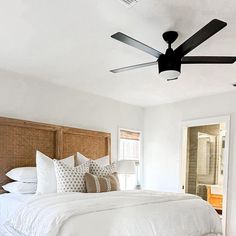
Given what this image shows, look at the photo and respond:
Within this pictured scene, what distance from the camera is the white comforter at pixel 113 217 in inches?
82.5

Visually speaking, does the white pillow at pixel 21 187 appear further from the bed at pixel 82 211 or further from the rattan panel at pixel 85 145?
the rattan panel at pixel 85 145

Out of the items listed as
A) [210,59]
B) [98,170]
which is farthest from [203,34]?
[98,170]

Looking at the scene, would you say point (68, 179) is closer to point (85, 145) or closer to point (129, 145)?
point (85, 145)

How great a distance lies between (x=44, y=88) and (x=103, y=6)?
230 cm

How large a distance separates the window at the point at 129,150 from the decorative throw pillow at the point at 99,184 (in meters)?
1.67

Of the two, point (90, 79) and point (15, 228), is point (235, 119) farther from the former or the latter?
point (15, 228)

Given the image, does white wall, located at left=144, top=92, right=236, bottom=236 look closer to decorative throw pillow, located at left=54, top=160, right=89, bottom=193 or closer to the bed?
the bed

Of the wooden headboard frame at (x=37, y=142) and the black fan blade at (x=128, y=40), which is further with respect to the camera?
the wooden headboard frame at (x=37, y=142)

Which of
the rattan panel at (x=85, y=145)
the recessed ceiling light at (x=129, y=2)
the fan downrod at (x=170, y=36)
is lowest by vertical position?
the rattan panel at (x=85, y=145)

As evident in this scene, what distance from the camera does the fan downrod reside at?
237 centimetres

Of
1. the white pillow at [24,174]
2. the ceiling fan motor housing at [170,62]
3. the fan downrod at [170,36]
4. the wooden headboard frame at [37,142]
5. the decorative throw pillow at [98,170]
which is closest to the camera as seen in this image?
the ceiling fan motor housing at [170,62]

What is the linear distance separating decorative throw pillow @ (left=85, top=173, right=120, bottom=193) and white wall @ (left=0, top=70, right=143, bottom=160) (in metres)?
1.24

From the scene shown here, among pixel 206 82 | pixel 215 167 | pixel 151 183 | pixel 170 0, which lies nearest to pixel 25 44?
pixel 170 0

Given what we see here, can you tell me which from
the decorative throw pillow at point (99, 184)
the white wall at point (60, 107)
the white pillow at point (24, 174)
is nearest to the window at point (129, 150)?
the white wall at point (60, 107)
